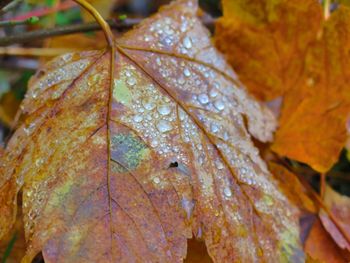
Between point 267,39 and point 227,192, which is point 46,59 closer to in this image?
point 267,39

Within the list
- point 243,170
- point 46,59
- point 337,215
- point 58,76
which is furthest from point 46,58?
point 337,215

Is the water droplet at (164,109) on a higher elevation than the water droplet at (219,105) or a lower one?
lower

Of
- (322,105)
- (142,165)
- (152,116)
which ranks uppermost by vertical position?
(322,105)

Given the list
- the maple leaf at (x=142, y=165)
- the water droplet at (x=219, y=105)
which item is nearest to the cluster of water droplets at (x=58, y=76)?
the maple leaf at (x=142, y=165)

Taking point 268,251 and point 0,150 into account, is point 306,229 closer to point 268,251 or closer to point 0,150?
point 268,251

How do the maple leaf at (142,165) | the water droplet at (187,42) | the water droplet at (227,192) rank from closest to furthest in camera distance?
1. the maple leaf at (142,165)
2. the water droplet at (227,192)
3. the water droplet at (187,42)

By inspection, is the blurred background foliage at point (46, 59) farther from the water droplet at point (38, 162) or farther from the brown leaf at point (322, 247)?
the water droplet at point (38, 162)

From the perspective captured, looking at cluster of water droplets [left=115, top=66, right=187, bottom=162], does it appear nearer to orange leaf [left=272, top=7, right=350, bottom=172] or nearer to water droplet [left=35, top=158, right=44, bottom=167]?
water droplet [left=35, top=158, right=44, bottom=167]
